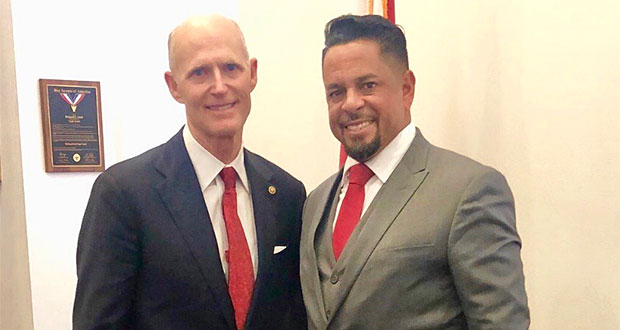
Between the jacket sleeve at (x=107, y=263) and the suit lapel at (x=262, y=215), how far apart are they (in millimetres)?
324

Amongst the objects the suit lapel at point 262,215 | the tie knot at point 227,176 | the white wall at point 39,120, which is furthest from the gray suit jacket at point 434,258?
the white wall at point 39,120

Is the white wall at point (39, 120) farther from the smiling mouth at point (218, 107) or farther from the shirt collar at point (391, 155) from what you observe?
the shirt collar at point (391, 155)

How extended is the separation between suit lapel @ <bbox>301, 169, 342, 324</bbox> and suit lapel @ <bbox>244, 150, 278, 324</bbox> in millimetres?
111

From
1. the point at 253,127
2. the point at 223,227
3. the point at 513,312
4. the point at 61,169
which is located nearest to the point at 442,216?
the point at 513,312

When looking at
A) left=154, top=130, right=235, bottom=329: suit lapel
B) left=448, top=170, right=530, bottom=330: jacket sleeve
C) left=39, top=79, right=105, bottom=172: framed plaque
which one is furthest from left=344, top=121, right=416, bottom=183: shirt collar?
left=39, top=79, right=105, bottom=172: framed plaque

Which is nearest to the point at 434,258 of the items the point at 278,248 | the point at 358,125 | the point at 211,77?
the point at 358,125

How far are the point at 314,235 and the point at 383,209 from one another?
225 millimetres

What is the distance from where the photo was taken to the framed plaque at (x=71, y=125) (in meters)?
3.15

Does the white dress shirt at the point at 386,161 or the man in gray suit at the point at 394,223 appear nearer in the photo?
the man in gray suit at the point at 394,223

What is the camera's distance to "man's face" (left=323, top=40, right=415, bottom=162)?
1.54 meters

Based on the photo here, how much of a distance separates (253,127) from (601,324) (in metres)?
1.77

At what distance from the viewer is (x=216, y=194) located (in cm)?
172

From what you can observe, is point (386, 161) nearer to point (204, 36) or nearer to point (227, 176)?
point (227, 176)

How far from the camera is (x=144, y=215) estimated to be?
5.29 feet
